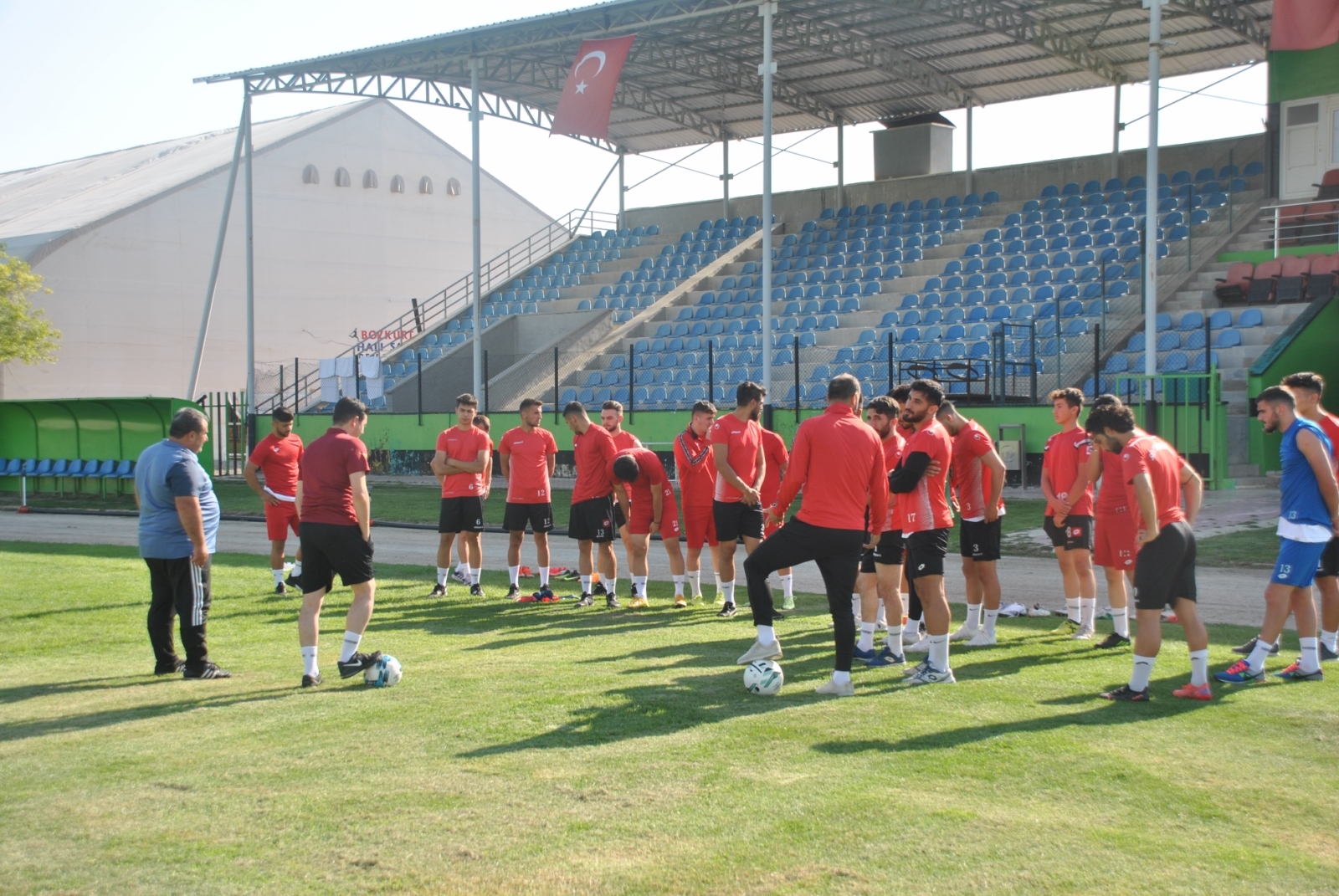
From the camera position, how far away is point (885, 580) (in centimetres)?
827

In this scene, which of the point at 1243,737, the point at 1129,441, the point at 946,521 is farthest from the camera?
the point at 946,521

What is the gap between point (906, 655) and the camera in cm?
890

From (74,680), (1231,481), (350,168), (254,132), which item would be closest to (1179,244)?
(1231,481)

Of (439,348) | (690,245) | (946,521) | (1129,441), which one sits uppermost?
(690,245)

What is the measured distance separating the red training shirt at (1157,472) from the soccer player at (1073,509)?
1.96 meters

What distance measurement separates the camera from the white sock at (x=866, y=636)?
8539 millimetres

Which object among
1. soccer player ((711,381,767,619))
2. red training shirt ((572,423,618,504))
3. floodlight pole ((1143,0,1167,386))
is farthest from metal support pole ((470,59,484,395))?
soccer player ((711,381,767,619))

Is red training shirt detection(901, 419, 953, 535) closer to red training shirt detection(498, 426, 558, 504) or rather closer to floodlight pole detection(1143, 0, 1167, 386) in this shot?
red training shirt detection(498, 426, 558, 504)

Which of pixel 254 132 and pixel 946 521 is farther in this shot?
pixel 254 132

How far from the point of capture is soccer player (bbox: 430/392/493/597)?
39.6 feet

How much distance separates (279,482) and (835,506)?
6.92 meters

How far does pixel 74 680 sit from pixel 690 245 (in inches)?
1178

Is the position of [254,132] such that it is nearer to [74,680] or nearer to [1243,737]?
[74,680]

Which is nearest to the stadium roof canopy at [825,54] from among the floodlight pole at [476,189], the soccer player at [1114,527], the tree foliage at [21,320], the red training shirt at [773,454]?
the floodlight pole at [476,189]
